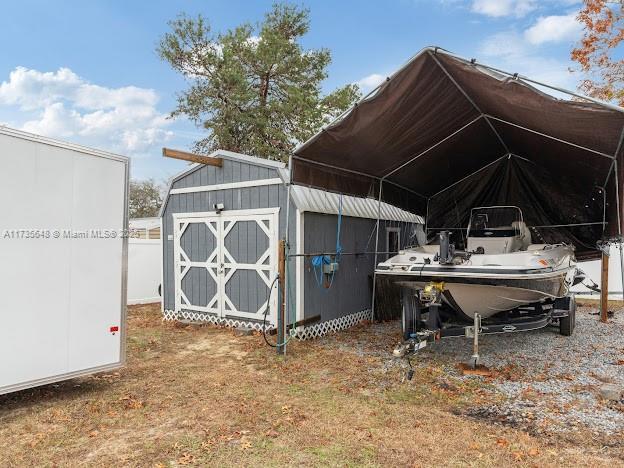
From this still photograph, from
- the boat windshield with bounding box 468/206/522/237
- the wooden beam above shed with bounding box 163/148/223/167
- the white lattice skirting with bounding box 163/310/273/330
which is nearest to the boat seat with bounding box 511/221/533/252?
the boat windshield with bounding box 468/206/522/237

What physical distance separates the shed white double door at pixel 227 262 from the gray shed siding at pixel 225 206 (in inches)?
0.7

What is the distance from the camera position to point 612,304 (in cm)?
1039

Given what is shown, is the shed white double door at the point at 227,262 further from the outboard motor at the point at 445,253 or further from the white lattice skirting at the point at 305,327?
the outboard motor at the point at 445,253

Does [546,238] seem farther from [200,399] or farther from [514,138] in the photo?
[200,399]

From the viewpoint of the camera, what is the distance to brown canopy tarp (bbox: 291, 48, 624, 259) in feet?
15.8

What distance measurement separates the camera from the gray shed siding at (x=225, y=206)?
23.9 ft

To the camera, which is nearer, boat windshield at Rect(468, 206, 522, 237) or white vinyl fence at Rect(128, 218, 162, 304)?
boat windshield at Rect(468, 206, 522, 237)

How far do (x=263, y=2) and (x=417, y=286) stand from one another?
1427 centimetres

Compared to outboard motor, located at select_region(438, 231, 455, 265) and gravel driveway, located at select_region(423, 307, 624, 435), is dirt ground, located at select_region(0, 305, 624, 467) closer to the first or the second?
gravel driveway, located at select_region(423, 307, 624, 435)

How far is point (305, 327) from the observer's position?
681cm

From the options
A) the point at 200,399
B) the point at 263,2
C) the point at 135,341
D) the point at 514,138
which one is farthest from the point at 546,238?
the point at 263,2

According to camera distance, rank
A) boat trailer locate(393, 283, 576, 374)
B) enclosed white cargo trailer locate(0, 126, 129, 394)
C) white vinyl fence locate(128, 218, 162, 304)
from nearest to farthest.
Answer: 1. enclosed white cargo trailer locate(0, 126, 129, 394)
2. boat trailer locate(393, 283, 576, 374)
3. white vinyl fence locate(128, 218, 162, 304)

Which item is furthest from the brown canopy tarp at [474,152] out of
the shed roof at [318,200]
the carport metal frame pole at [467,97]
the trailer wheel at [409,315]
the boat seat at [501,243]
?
the trailer wheel at [409,315]

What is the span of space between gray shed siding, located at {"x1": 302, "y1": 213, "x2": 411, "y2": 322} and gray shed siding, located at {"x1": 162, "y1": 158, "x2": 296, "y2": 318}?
49cm
